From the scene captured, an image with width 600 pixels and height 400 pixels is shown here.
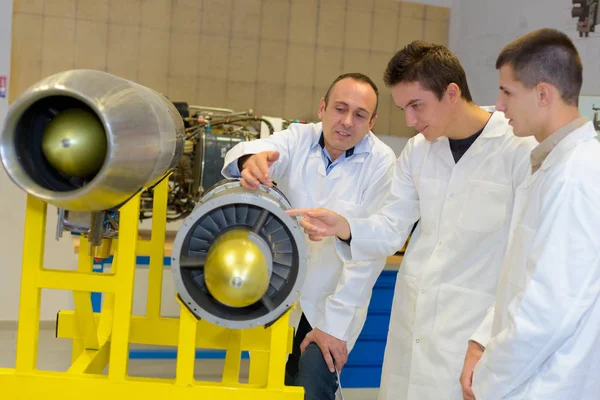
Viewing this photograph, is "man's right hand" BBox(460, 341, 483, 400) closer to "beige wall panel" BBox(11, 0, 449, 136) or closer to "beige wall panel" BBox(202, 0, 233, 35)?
"beige wall panel" BBox(11, 0, 449, 136)

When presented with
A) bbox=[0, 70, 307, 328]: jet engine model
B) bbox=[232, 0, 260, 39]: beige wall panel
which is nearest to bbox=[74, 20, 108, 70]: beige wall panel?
bbox=[232, 0, 260, 39]: beige wall panel

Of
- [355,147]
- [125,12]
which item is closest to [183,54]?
[125,12]

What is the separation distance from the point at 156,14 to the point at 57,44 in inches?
25.2

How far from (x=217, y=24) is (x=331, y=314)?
2.64m

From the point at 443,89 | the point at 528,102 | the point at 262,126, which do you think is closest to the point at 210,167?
the point at 262,126

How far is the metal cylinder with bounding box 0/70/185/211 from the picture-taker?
107cm

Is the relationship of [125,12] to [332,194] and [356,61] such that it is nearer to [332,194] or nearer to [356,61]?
[356,61]

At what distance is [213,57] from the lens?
13.1ft

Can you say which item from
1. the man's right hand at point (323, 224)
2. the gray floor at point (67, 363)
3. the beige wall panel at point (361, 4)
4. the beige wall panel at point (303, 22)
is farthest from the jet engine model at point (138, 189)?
the beige wall panel at point (361, 4)

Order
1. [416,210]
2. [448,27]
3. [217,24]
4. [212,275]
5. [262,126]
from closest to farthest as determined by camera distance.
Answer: [212,275] → [416,210] → [262,126] → [217,24] → [448,27]

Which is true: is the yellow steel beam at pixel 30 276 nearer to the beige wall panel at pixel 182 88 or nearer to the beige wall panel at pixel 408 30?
the beige wall panel at pixel 182 88

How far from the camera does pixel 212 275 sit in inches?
47.3

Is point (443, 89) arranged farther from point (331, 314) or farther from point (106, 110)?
point (106, 110)

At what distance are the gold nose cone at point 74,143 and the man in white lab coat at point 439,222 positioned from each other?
64cm
